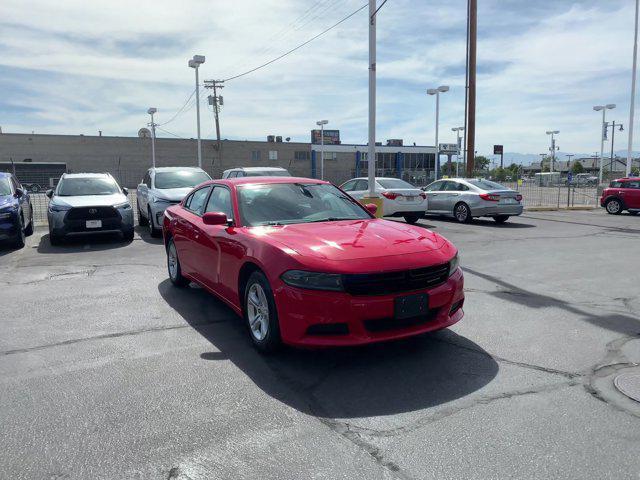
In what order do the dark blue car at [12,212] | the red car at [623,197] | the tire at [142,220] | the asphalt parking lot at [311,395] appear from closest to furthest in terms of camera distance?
the asphalt parking lot at [311,395], the dark blue car at [12,212], the tire at [142,220], the red car at [623,197]

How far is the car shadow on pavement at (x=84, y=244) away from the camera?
1081 cm

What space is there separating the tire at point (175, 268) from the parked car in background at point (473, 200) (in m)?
10.7

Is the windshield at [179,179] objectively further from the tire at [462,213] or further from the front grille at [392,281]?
the front grille at [392,281]

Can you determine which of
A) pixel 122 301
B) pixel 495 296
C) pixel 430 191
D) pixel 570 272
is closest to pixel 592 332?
pixel 495 296

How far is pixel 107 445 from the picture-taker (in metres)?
3.08

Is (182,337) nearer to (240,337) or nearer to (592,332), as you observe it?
(240,337)

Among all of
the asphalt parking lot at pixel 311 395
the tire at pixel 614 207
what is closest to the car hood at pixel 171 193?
the asphalt parking lot at pixel 311 395

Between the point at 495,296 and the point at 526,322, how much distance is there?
44.1 inches

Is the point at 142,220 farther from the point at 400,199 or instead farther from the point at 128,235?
the point at 400,199

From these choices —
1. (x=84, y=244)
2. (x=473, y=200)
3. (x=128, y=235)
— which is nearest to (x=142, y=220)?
(x=128, y=235)

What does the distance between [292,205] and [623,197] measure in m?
19.5

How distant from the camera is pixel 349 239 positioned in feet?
14.7

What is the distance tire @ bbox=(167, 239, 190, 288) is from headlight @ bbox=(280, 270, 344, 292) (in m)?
3.30

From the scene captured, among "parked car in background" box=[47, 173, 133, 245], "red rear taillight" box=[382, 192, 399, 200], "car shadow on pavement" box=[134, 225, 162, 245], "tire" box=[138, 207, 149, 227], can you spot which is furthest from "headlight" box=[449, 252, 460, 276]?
"tire" box=[138, 207, 149, 227]
